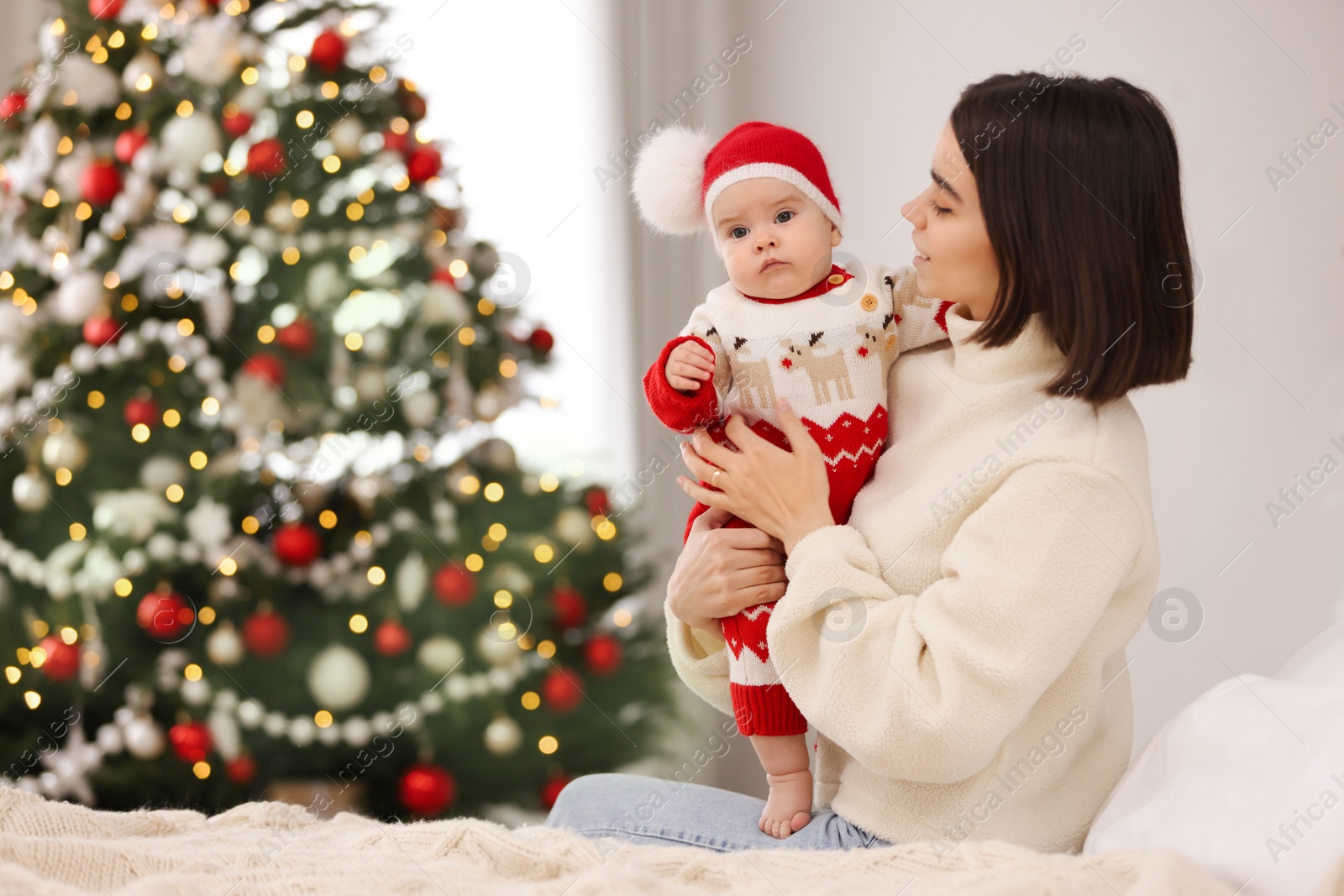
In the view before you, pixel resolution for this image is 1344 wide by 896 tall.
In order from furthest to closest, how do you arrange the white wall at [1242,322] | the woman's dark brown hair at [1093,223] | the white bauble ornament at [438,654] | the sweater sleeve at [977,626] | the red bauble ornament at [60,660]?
1. the white bauble ornament at [438,654]
2. the red bauble ornament at [60,660]
3. the white wall at [1242,322]
4. the woman's dark brown hair at [1093,223]
5. the sweater sleeve at [977,626]

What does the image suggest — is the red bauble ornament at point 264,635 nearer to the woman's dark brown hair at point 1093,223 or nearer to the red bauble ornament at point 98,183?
the red bauble ornament at point 98,183

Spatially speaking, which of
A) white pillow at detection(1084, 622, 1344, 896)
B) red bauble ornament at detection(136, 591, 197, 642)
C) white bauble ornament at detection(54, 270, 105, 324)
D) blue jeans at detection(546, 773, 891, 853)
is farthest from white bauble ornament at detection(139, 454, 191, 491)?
white pillow at detection(1084, 622, 1344, 896)

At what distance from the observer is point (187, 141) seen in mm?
2195

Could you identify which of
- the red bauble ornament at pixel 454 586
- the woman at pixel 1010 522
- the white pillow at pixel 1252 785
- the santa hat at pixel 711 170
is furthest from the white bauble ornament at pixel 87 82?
the white pillow at pixel 1252 785

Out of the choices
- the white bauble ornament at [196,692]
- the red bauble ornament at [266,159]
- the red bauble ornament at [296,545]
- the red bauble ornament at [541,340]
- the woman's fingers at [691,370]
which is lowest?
the white bauble ornament at [196,692]

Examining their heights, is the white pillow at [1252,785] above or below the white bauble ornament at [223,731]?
above

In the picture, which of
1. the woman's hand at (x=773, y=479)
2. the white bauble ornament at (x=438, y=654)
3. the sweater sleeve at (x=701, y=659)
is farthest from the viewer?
the white bauble ornament at (x=438, y=654)

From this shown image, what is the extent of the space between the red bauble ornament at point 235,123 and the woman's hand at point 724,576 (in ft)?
4.65

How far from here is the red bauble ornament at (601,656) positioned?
92.5 inches

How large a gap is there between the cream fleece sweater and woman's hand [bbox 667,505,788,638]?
128 millimetres

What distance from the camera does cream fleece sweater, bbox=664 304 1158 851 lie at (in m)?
1.11

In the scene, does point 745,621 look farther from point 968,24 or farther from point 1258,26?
point 968,24

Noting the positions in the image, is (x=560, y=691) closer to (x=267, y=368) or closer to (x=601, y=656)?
(x=601, y=656)

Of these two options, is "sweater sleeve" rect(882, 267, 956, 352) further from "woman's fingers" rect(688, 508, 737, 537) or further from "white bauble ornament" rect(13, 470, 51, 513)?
"white bauble ornament" rect(13, 470, 51, 513)
